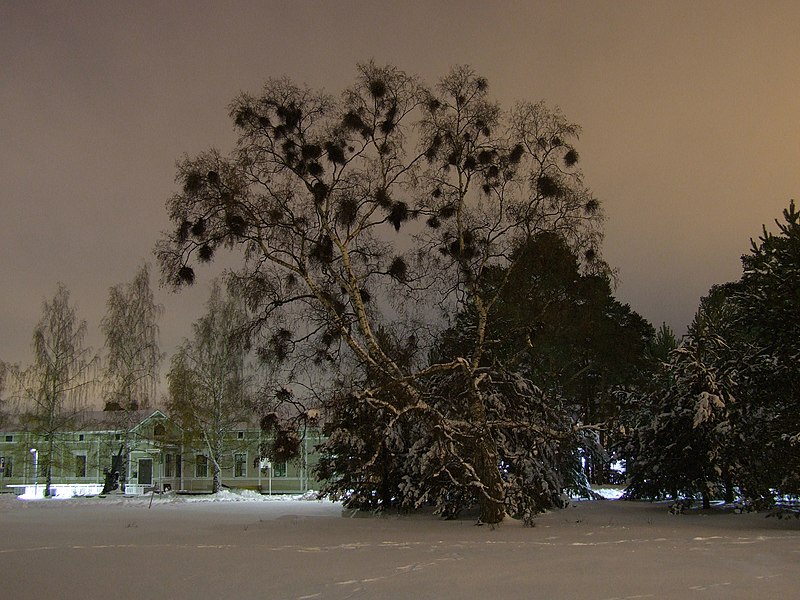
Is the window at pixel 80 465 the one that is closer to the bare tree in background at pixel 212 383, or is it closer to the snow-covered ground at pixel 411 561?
the bare tree in background at pixel 212 383

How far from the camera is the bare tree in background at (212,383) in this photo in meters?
40.0

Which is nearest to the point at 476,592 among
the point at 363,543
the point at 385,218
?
the point at 363,543

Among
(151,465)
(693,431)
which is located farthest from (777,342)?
(151,465)

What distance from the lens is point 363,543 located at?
43.1 feet

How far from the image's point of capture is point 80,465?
1861 inches

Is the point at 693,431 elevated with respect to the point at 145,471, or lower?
elevated

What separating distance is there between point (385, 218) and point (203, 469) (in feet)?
126

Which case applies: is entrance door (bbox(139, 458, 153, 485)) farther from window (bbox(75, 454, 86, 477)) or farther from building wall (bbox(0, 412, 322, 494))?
window (bbox(75, 454, 86, 477))

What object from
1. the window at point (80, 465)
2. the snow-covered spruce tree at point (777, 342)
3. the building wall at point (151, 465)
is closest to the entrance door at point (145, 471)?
the building wall at point (151, 465)

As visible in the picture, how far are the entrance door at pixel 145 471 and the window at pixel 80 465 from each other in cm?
381

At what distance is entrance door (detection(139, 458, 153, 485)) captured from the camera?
54.2 meters

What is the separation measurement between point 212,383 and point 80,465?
1329cm

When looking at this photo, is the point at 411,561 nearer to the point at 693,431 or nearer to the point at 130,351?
the point at 693,431

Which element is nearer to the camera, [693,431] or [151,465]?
[693,431]
